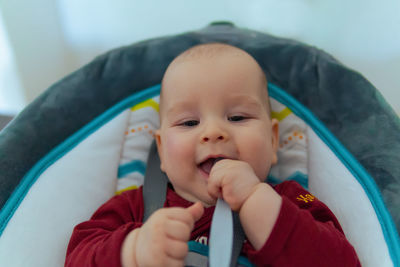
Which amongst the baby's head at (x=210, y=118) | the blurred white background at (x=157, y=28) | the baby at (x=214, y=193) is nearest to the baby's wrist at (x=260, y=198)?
the baby at (x=214, y=193)

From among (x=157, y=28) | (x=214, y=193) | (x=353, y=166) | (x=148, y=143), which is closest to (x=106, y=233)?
(x=214, y=193)

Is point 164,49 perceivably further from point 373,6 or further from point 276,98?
point 373,6

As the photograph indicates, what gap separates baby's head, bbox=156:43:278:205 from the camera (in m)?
0.72

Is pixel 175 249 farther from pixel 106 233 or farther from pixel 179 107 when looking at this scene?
pixel 179 107

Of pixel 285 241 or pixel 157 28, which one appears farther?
pixel 157 28

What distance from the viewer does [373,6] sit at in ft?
4.34

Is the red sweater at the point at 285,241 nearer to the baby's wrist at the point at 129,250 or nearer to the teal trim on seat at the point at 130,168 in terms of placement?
the baby's wrist at the point at 129,250

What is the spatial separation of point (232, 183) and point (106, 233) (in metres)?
0.27

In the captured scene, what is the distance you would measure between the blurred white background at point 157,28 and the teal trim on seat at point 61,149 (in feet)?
1.59

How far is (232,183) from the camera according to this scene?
2.08 ft

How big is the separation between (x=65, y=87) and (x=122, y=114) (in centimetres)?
16

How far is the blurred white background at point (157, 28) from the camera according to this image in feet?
4.30

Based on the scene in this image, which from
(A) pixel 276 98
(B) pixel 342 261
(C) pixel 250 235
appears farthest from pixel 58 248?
(A) pixel 276 98

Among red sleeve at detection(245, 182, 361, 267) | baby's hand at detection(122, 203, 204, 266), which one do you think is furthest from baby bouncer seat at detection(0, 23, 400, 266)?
baby's hand at detection(122, 203, 204, 266)
